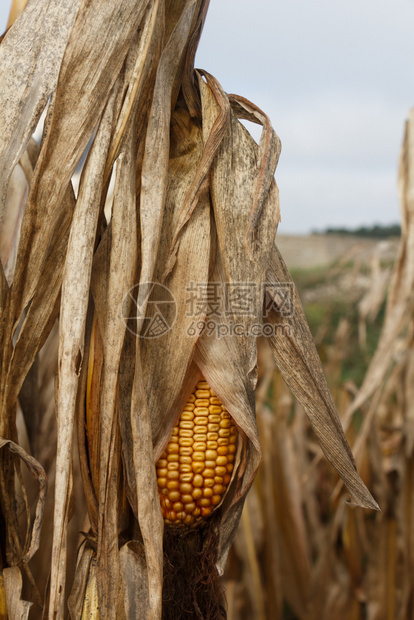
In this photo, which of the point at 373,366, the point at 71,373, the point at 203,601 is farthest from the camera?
the point at 373,366

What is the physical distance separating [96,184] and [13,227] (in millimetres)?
344

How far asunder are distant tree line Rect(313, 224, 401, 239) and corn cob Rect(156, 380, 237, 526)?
312 inches

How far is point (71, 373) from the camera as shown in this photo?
49 centimetres

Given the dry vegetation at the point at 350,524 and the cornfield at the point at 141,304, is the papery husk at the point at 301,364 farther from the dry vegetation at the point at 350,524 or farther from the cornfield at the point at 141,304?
the dry vegetation at the point at 350,524

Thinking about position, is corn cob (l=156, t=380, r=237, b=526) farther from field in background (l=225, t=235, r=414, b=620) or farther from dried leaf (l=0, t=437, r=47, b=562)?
field in background (l=225, t=235, r=414, b=620)

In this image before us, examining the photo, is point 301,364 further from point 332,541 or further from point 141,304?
point 332,541

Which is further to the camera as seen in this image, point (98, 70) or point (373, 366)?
point (373, 366)

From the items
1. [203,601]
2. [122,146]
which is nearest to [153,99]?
[122,146]

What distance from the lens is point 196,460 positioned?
0.53 m

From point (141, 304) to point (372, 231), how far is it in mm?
8710

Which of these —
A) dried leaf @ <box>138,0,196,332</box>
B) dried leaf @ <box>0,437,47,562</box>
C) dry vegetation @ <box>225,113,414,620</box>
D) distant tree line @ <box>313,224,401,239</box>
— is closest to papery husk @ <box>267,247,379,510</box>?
dried leaf @ <box>138,0,196,332</box>

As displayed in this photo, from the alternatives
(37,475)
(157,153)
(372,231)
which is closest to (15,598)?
(37,475)

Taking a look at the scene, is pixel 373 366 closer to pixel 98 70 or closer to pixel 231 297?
pixel 231 297

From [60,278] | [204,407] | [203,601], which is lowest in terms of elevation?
[203,601]
